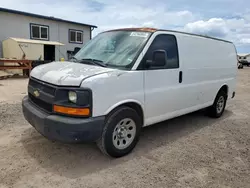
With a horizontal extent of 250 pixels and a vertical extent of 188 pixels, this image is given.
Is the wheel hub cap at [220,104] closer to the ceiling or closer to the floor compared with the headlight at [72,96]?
closer to the floor

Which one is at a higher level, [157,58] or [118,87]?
[157,58]

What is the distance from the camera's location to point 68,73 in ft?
10.6

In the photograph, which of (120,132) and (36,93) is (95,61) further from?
(120,132)

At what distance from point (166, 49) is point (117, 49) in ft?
3.14

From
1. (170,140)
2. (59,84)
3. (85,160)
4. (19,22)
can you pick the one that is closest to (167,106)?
(170,140)

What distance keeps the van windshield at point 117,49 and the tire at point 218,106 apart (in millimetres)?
3164

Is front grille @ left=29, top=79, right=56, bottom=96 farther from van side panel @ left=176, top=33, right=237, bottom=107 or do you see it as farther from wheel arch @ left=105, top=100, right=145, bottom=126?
van side panel @ left=176, top=33, right=237, bottom=107

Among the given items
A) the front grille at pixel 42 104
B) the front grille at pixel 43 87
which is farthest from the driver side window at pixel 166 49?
the front grille at pixel 42 104

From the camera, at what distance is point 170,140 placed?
14.5ft

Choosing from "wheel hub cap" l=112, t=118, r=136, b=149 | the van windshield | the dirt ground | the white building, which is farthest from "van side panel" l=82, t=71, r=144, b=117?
the white building

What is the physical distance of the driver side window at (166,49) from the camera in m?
3.76

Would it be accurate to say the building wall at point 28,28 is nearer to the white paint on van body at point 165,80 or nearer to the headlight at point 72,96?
the white paint on van body at point 165,80

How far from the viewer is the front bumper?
2.96 metres

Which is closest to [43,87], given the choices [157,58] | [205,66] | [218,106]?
[157,58]
